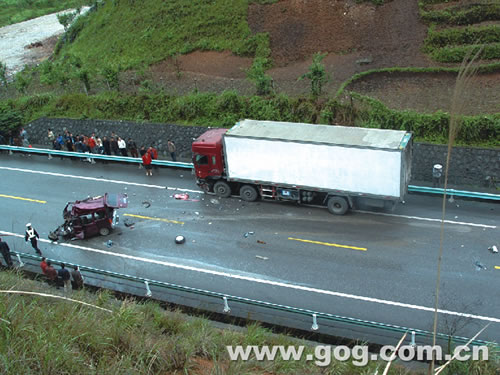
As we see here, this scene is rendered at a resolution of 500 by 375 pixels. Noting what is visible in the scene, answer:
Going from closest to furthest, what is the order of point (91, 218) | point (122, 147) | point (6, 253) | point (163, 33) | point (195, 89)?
point (6, 253) → point (91, 218) → point (122, 147) → point (195, 89) → point (163, 33)

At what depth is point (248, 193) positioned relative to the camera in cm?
2069

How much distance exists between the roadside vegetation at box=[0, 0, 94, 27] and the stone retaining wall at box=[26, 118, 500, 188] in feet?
141

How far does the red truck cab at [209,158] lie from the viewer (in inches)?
807

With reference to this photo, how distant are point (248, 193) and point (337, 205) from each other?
12.8 ft

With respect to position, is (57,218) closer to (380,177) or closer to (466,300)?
(380,177)

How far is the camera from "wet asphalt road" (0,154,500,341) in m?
14.4

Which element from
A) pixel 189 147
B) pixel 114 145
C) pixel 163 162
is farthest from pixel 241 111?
pixel 114 145

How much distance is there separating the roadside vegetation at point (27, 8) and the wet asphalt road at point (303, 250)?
180ft

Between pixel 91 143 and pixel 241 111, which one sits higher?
pixel 241 111

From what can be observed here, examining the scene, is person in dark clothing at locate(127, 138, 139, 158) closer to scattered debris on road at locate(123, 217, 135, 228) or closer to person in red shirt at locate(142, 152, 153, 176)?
person in red shirt at locate(142, 152, 153, 176)

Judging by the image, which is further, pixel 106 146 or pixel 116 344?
pixel 106 146

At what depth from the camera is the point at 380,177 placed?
58.3 feet

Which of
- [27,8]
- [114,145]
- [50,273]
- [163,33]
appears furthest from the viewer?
[27,8]

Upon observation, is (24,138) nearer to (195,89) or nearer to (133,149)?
(133,149)
